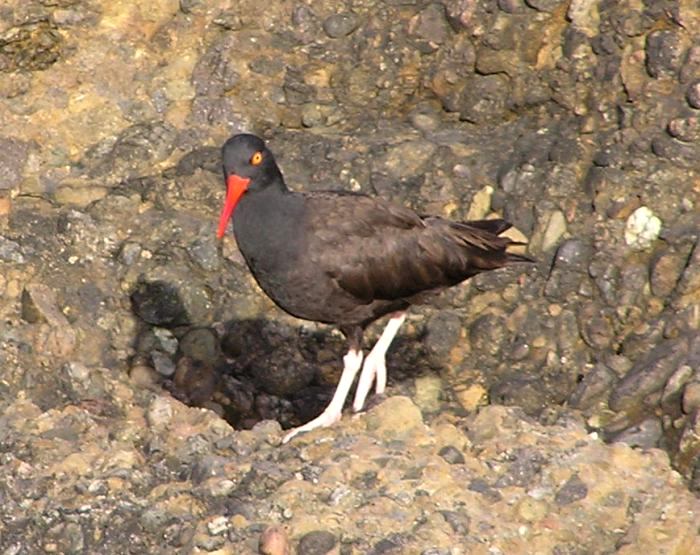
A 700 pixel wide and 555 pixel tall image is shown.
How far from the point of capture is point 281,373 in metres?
11.3

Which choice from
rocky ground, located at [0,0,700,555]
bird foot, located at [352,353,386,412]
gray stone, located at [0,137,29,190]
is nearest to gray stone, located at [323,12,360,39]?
rocky ground, located at [0,0,700,555]

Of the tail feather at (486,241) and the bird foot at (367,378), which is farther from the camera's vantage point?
the tail feather at (486,241)

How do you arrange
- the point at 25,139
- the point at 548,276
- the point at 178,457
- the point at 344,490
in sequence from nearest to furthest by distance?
the point at 344,490 < the point at 178,457 < the point at 548,276 < the point at 25,139

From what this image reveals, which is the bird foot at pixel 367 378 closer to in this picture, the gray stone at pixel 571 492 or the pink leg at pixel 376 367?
the pink leg at pixel 376 367

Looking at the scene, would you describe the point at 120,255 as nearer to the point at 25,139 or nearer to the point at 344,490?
the point at 25,139

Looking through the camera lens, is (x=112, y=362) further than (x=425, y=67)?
No

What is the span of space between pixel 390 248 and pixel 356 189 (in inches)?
92.2

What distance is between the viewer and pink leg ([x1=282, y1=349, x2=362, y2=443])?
8.88m

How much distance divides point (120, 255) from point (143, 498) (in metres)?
3.78

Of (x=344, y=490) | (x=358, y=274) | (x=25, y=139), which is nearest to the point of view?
(x=344, y=490)

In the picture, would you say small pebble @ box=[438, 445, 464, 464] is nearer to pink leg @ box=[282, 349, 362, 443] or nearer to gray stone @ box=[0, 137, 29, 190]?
pink leg @ box=[282, 349, 362, 443]

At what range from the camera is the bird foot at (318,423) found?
28.7 ft

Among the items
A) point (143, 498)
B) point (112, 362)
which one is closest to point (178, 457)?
point (143, 498)

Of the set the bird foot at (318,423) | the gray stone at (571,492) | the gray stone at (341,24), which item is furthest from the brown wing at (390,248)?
the gray stone at (341,24)
